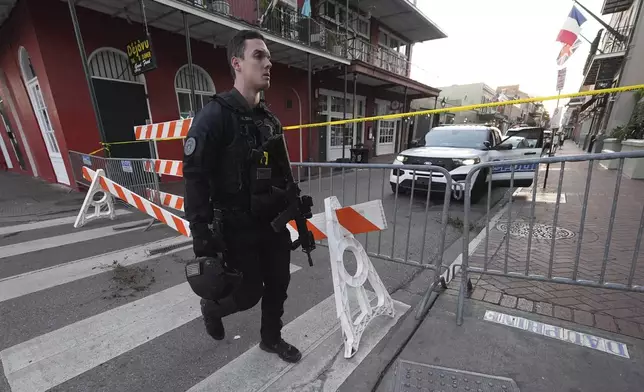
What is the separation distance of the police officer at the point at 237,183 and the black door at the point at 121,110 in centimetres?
775

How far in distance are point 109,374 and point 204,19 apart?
8193 mm

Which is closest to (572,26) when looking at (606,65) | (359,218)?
(606,65)

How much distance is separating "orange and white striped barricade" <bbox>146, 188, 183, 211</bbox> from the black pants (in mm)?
2912

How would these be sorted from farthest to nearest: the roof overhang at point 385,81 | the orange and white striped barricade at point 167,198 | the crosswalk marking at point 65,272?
1. the roof overhang at point 385,81
2. the orange and white striped barricade at point 167,198
3. the crosswalk marking at point 65,272

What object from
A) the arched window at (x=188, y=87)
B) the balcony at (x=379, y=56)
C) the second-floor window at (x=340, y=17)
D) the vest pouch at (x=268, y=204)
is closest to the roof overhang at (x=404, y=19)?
the second-floor window at (x=340, y=17)

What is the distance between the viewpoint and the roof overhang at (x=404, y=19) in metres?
14.9

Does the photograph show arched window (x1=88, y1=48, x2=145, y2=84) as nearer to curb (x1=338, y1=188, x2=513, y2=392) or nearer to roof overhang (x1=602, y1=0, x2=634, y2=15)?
curb (x1=338, y1=188, x2=513, y2=392)

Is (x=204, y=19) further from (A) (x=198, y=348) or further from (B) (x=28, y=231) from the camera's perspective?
(A) (x=198, y=348)

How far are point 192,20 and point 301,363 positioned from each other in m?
8.85

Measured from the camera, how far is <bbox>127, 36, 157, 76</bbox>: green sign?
6.46 metres

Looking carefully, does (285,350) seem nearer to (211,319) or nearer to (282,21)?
(211,319)

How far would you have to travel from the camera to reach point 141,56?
6.79 metres

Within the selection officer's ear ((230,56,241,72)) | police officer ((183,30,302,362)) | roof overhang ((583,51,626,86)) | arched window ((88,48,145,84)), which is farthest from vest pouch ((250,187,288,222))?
roof overhang ((583,51,626,86))

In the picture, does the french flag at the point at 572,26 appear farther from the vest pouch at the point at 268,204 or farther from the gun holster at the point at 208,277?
the gun holster at the point at 208,277
